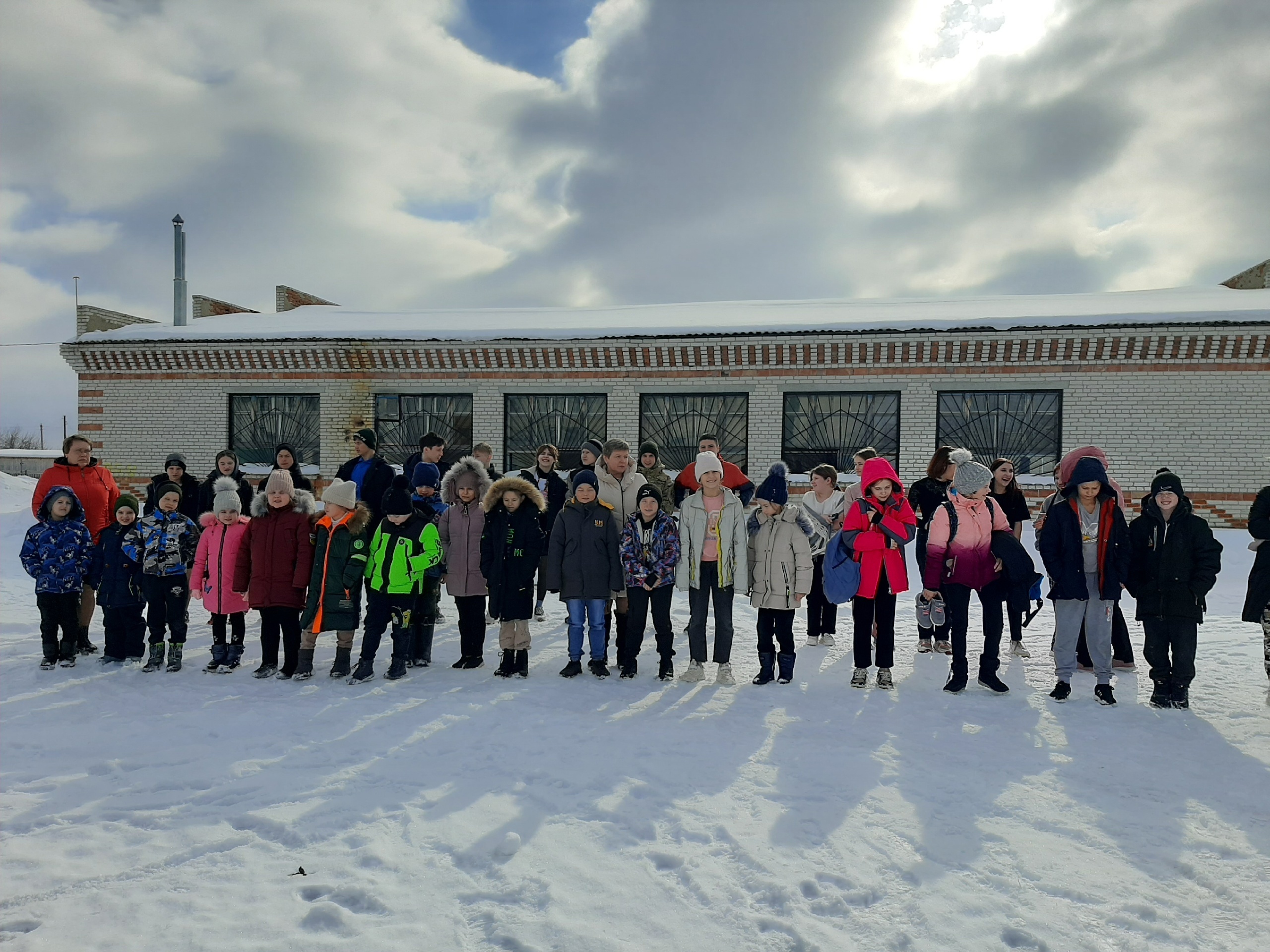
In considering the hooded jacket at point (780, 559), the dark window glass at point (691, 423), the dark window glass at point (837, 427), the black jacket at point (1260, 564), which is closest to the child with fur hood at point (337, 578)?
the hooded jacket at point (780, 559)

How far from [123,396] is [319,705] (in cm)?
1274

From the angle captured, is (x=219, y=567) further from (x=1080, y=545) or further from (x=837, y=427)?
(x=837, y=427)

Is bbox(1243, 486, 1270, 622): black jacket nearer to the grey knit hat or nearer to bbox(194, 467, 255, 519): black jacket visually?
the grey knit hat

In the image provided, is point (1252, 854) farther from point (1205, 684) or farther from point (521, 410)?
point (521, 410)

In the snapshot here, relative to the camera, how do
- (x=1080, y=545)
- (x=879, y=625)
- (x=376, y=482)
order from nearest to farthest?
1. (x=1080, y=545)
2. (x=879, y=625)
3. (x=376, y=482)

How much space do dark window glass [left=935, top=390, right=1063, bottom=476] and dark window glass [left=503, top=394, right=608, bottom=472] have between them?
6042mm

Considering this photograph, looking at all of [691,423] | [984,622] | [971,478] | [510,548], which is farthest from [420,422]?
[984,622]

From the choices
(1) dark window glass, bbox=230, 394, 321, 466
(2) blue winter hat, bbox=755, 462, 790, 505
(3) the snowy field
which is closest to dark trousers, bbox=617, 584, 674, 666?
(3) the snowy field

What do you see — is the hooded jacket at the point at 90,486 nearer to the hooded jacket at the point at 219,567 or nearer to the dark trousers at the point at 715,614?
the hooded jacket at the point at 219,567

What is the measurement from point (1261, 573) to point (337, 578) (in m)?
7.14

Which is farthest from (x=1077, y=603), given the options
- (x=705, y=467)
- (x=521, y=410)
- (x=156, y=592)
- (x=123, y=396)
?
(x=123, y=396)

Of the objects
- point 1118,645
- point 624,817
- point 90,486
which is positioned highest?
point 90,486

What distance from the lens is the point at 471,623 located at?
20.0 feet

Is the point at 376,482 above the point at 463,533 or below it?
above
